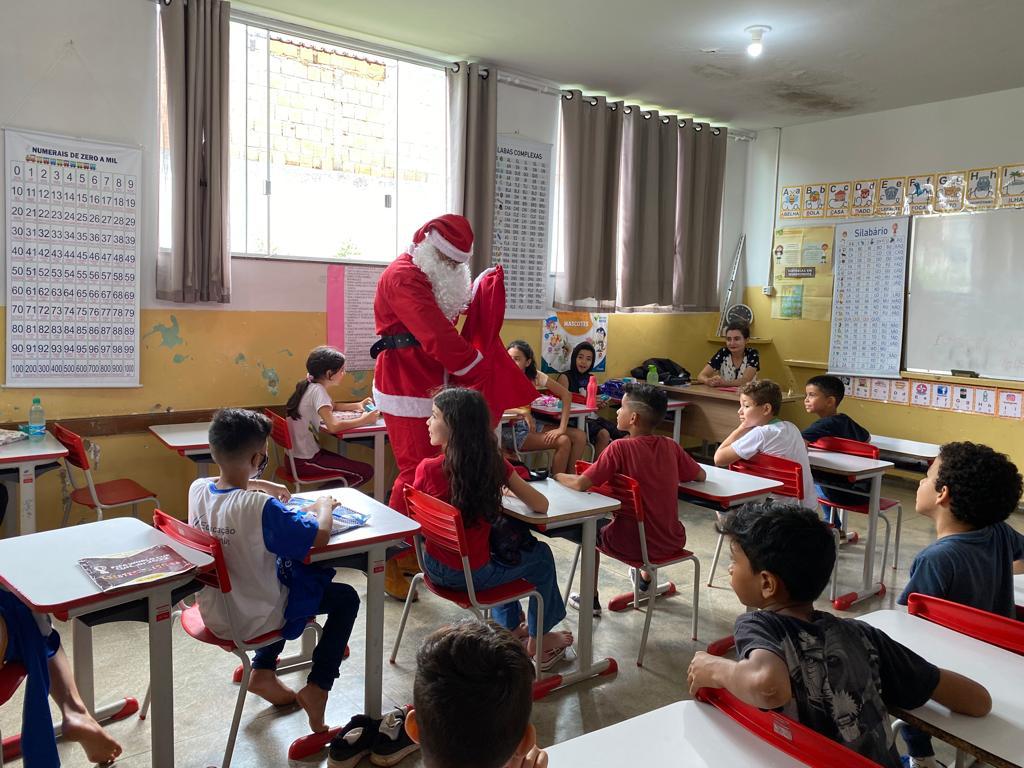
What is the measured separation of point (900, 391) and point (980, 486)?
456cm

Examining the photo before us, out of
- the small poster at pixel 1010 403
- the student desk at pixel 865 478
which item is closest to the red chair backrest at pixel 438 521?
the student desk at pixel 865 478

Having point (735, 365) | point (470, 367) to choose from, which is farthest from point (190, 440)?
point (735, 365)

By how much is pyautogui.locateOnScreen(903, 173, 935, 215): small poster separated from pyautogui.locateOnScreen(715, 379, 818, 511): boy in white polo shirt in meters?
3.21

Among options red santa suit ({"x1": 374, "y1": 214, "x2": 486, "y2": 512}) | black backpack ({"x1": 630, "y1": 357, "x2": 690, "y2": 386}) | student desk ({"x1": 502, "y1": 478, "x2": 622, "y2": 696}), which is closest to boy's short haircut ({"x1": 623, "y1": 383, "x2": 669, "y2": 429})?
student desk ({"x1": 502, "y1": 478, "x2": 622, "y2": 696})

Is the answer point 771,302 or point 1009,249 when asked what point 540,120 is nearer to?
point 771,302

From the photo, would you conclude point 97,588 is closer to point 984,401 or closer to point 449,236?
point 449,236

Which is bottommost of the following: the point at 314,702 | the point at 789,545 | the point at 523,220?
the point at 314,702

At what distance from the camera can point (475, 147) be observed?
5.27 meters

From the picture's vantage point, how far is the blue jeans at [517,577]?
104 inches

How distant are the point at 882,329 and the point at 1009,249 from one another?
1.06 metres

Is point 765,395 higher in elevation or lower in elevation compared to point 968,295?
lower

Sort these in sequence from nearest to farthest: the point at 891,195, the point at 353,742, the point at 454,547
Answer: the point at 353,742
the point at 454,547
the point at 891,195

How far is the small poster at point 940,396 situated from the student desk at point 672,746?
17.8 feet

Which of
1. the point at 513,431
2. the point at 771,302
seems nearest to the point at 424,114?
the point at 513,431
